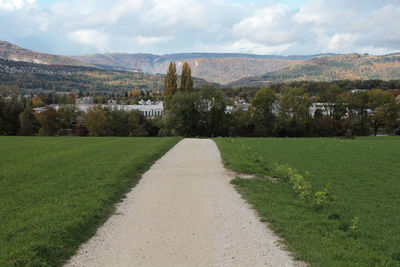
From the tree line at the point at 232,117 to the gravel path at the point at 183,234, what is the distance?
193 ft

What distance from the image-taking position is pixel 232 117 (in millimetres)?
75500

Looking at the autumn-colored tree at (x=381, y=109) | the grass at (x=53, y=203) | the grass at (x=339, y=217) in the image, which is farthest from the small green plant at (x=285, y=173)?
the autumn-colored tree at (x=381, y=109)

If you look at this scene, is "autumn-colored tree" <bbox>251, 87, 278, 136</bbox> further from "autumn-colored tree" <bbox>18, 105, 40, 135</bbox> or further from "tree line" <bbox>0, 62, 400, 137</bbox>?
"autumn-colored tree" <bbox>18, 105, 40, 135</bbox>

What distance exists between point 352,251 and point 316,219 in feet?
6.94

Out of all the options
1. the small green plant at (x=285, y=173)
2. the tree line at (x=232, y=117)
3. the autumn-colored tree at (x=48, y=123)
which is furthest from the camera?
the autumn-colored tree at (x=48, y=123)

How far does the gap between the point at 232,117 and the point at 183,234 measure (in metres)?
68.7

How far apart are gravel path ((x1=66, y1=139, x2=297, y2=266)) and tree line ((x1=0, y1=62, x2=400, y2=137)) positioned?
193 ft

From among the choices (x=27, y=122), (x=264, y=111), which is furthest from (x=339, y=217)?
(x=27, y=122)

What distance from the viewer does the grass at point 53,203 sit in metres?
6.27

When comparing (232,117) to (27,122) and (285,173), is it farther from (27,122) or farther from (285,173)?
(285,173)

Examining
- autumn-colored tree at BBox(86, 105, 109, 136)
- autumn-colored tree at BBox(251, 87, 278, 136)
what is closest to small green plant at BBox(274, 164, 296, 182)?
autumn-colored tree at BBox(251, 87, 278, 136)

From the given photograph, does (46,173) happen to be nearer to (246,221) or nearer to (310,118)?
(246,221)

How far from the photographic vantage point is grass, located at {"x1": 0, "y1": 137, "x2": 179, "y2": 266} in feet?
20.6

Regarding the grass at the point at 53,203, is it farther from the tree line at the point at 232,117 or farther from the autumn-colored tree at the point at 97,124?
→ the autumn-colored tree at the point at 97,124
